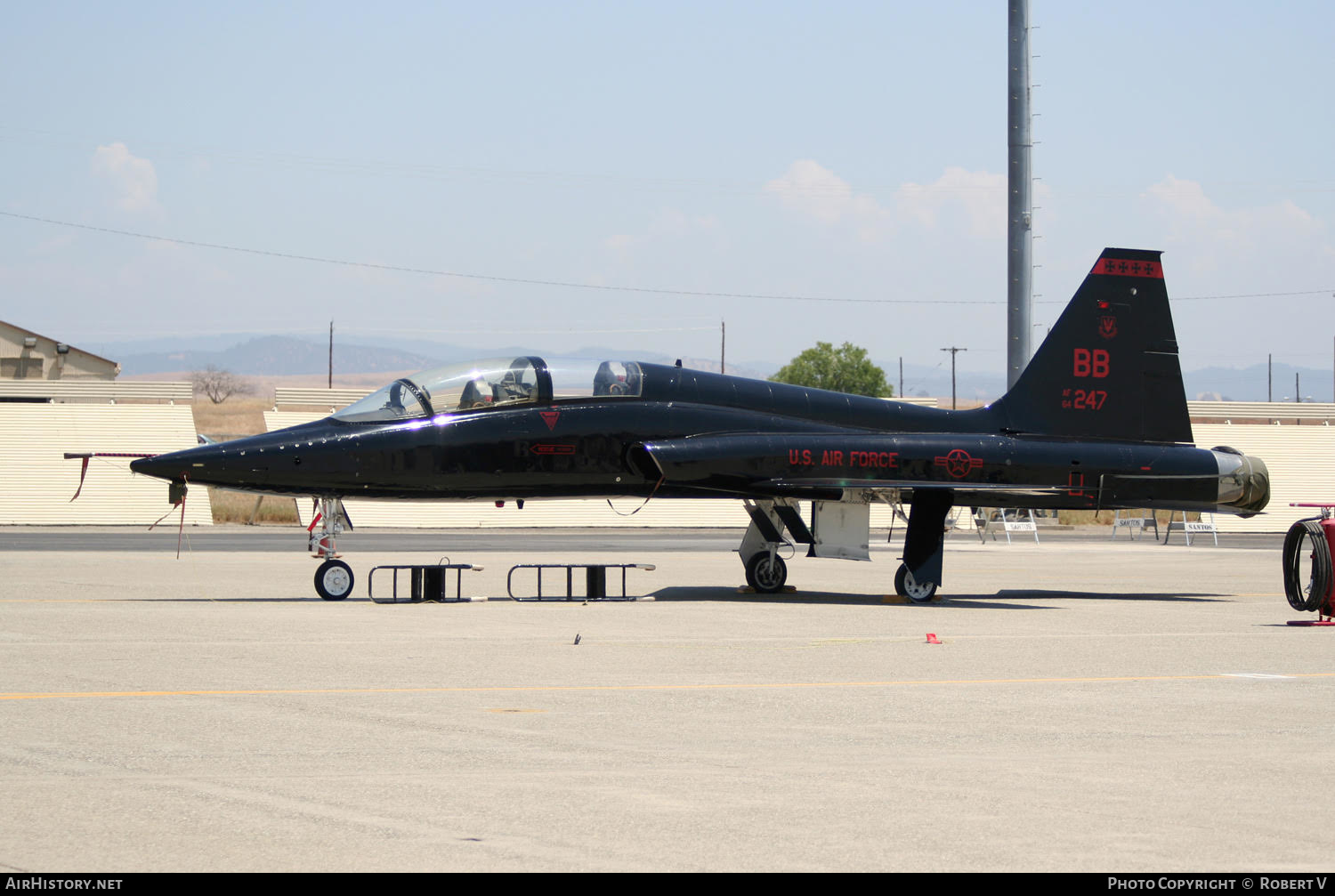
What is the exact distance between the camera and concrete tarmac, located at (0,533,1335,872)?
238 inches

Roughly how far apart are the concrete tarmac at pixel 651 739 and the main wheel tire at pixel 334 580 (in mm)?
287

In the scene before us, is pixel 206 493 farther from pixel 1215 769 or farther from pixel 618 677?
pixel 1215 769

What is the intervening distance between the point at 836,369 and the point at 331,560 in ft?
357

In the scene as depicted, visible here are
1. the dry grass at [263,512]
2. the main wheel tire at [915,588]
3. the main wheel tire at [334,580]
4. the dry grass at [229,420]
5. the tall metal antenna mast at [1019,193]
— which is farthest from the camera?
the dry grass at [229,420]

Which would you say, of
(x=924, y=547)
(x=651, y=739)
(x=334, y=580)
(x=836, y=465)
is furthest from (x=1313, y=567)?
(x=334, y=580)

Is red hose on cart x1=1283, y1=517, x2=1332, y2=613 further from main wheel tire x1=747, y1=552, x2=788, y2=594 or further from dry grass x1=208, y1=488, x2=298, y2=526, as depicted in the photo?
dry grass x1=208, y1=488, x2=298, y2=526

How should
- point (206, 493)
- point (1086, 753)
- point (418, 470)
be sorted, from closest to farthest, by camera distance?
point (1086, 753) < point (418, 470) < point (206, 493)

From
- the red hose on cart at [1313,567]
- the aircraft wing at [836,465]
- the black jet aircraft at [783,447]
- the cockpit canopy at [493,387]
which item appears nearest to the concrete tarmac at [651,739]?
the red hose on cart at [1313,567]

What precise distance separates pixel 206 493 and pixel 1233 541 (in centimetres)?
3286

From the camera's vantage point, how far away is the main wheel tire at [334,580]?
18234mm

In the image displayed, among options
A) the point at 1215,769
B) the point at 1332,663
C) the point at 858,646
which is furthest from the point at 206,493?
the point at 1215,769

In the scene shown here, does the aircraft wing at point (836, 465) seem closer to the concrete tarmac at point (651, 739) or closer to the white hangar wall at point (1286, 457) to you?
the concrete tarmac at point (651, 739)
